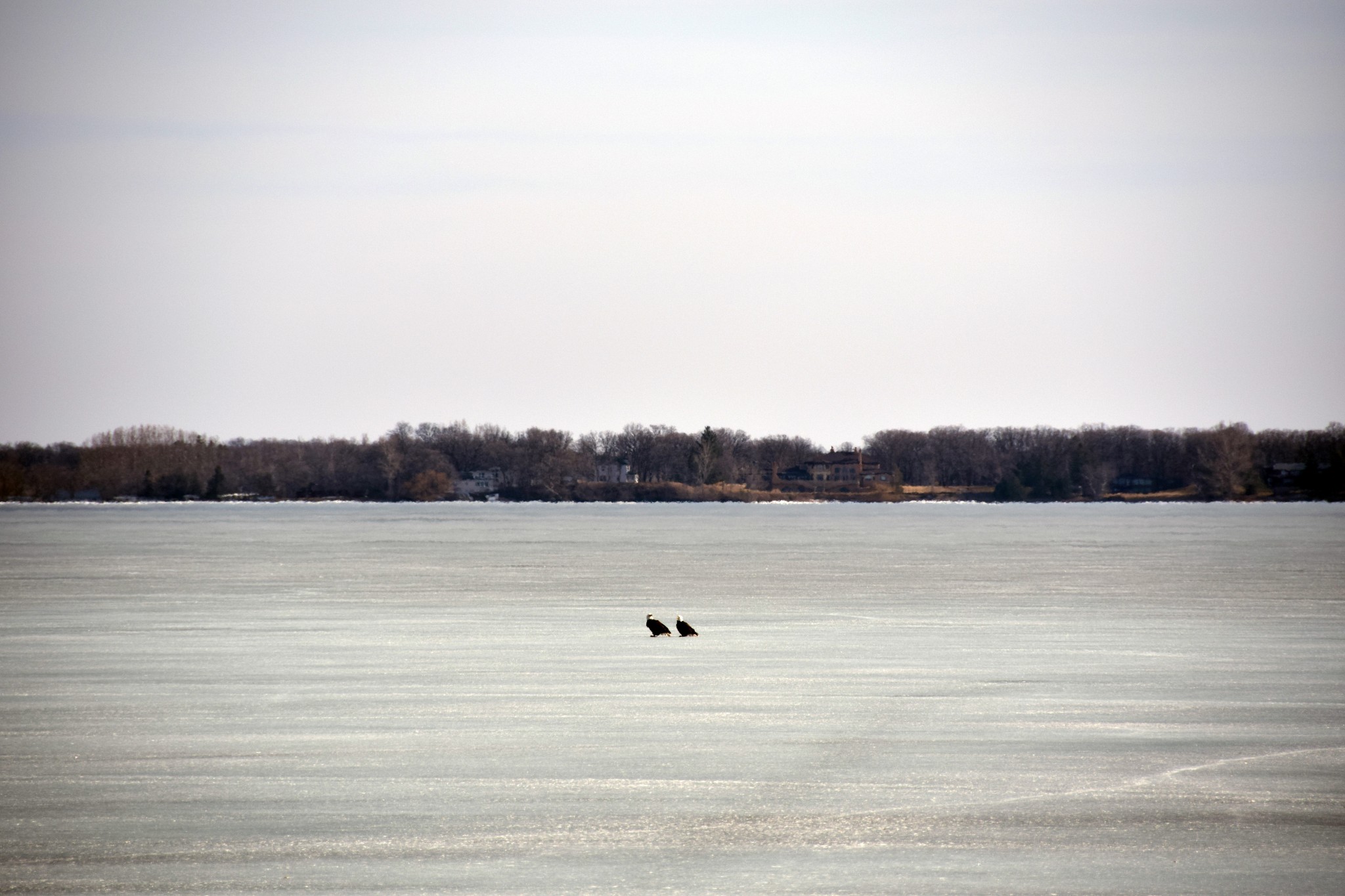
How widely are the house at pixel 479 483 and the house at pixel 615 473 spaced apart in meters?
14.1

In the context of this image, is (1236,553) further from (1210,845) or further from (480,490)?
(480,490)

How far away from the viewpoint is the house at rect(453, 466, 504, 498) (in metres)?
186

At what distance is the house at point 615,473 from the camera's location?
196m

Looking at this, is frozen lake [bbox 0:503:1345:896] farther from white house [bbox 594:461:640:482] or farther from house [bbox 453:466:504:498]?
white house [bbox 594:461:640:482]

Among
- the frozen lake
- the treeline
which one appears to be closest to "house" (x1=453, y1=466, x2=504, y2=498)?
the treeline

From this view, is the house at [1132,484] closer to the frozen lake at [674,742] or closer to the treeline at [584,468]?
the treeline at [584,468]

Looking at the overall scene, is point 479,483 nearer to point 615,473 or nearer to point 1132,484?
point 615,473

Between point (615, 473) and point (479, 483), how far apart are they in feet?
65.7

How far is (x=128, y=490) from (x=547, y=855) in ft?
568

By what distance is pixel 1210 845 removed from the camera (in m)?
7.93

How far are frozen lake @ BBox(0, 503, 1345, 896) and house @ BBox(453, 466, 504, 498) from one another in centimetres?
16094

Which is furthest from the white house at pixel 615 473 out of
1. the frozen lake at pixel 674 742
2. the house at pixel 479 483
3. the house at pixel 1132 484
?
the frozen lake at pixel 674 742

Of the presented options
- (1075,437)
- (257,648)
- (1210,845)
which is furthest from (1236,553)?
(1075,437)

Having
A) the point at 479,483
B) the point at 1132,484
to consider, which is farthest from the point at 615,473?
the point at 1132,484
